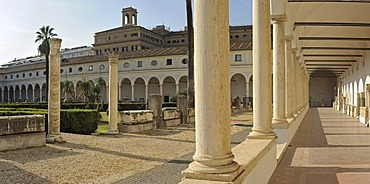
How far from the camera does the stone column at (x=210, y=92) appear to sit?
12.6 ft

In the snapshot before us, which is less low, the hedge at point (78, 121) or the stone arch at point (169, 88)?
the stone arch at point (169, 88)

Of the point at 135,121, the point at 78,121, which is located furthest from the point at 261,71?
the point at 78,121

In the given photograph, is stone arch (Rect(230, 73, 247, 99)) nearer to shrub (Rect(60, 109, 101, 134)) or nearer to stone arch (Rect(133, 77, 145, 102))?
stone arch (Rect(133, 77, 145, 102))

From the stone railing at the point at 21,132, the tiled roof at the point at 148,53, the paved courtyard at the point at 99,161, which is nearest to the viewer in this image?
the paved courtyard at the point at 99,161

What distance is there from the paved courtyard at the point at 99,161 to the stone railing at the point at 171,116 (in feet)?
20.6

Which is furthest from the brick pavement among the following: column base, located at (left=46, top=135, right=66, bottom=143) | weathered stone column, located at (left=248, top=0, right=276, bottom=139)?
→ column base, located at (left=46, top=135, right=66, bottom=143)

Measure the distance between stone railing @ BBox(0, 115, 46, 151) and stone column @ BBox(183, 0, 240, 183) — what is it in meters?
9.13

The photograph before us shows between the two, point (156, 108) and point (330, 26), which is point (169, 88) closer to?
point (156, 108)

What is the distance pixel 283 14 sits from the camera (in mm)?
10352

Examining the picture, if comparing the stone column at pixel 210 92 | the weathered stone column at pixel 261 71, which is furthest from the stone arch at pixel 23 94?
the stone column at pixel 210 92

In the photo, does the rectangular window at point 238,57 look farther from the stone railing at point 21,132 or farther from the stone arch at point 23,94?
the stone arch at point 23,94

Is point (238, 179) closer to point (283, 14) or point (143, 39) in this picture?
point (283, 14)

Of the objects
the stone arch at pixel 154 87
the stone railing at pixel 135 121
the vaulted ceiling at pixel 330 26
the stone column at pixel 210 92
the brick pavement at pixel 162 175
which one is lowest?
the brick pavement at pixel 162 175

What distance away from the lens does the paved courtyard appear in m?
7.85
